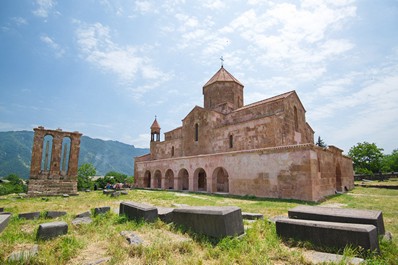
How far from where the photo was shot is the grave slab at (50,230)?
13.0 feet

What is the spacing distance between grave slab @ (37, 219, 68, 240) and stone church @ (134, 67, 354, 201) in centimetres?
1011

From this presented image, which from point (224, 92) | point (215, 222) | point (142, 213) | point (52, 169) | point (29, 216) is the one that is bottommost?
point (29, 216)

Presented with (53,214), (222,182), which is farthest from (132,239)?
(222,182)

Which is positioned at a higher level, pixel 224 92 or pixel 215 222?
pixel 224 92

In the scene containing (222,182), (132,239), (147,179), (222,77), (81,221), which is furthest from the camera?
(147,179)

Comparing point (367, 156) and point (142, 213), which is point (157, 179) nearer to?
point (142, 213)

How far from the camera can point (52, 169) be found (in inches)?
658

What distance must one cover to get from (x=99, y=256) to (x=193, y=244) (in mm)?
1473

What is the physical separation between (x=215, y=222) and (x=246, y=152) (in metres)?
9.74

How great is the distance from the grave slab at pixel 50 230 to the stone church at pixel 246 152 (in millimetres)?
10107

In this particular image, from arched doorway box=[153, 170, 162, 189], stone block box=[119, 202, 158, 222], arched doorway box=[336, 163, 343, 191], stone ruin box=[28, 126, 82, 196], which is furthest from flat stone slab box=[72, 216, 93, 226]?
arched doorway box=[153, 170, 162, 189]

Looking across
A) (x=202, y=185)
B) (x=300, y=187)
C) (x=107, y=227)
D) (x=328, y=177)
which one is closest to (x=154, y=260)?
(x=107, y=227)

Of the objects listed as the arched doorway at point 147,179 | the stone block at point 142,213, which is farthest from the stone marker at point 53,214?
the arched doorway at point 147,179

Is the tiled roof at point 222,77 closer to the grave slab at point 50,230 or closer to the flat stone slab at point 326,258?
the grave slab at point 50,230
